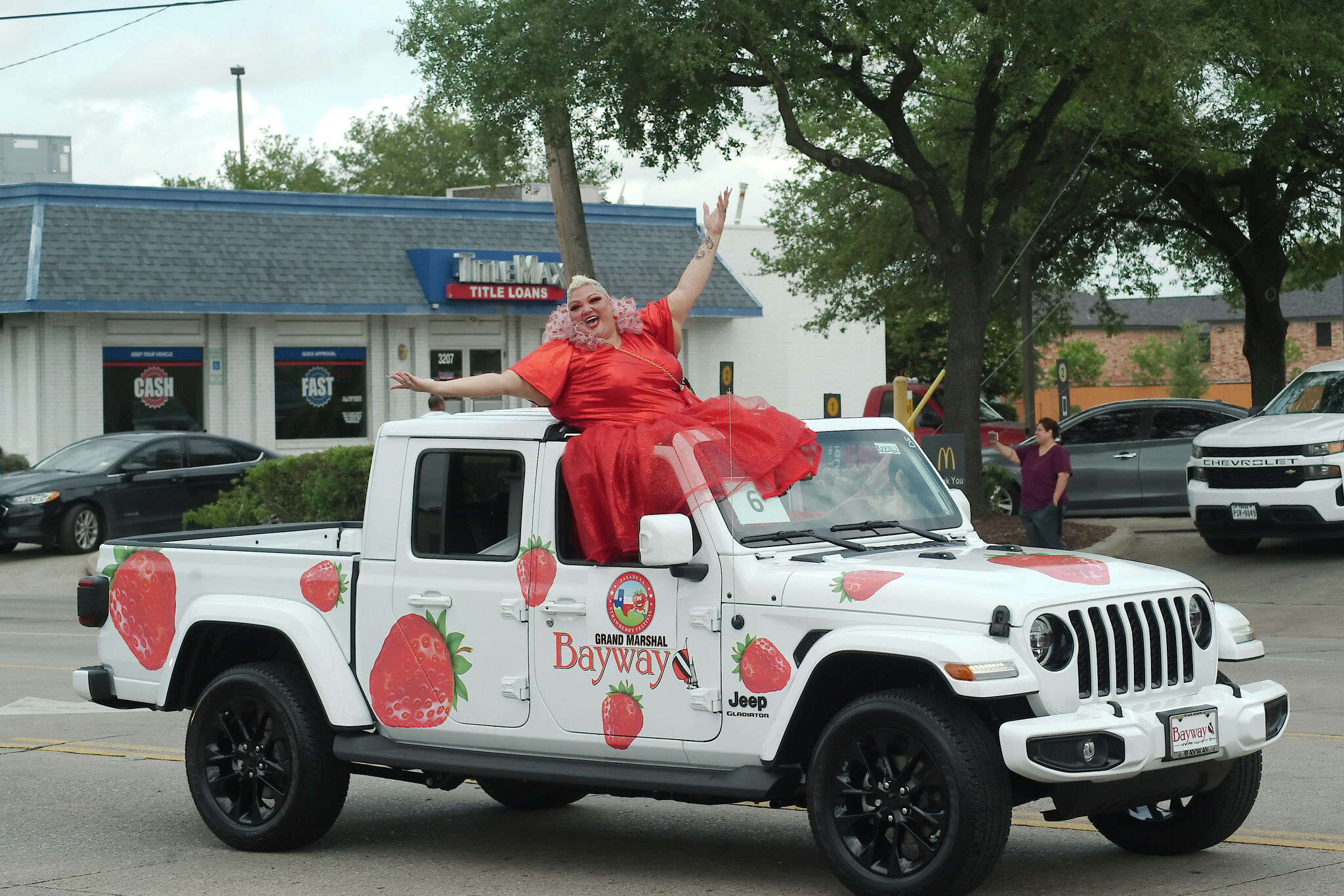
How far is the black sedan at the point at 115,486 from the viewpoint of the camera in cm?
2267

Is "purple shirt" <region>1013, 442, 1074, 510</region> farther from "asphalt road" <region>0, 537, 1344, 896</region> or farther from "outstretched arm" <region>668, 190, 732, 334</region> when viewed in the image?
"outstretched arm" <region>668, 190, 732, 334</region>

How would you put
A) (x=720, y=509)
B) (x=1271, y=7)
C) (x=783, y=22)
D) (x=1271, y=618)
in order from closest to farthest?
(x=720, y=509) < (x=1271, y=618) < (x=783, y=22) < (x=1271, y=7)

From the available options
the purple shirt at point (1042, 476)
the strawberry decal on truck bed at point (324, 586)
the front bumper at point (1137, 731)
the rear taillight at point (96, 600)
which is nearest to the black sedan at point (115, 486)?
the purple shirt at point (1042, 476)

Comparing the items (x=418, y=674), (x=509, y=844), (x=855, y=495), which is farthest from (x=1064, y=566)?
(x=509, y=844)

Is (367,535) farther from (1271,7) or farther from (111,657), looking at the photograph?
(1271,7)

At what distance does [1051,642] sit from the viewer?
19.1ft

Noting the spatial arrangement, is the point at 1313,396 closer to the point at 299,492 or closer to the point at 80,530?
the point at 299,492

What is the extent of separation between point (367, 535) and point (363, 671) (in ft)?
1.87

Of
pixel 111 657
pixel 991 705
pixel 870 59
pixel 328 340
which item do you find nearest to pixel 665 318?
pixel 991 705

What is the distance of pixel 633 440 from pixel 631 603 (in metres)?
0.65

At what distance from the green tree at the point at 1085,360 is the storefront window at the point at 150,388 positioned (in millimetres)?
58662

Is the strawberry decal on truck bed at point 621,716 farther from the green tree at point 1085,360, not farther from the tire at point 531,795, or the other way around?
the green tree at point 1085,360

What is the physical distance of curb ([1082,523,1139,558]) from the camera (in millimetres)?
19672

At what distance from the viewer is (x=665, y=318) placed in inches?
299
